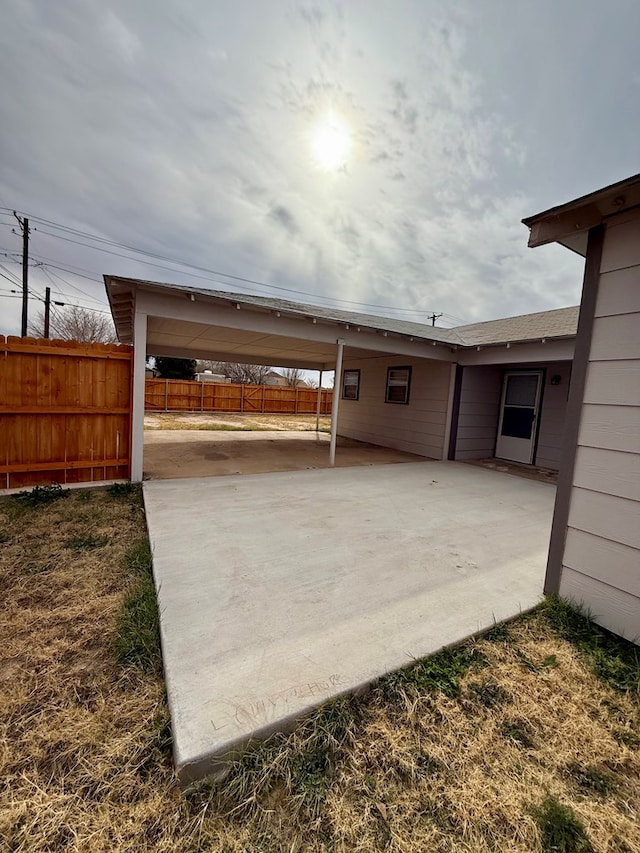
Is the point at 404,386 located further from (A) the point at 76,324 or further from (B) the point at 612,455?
(A) the point at 76,324

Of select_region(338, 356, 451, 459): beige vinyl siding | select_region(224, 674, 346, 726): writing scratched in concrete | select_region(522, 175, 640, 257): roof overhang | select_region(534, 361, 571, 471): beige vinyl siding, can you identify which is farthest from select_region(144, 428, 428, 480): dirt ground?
select_region(522, 175, 640, 257): roof overhang

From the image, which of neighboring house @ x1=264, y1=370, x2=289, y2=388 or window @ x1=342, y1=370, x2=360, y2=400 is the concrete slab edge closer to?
window @ x1=342, y1=370, x2=360, y2=400

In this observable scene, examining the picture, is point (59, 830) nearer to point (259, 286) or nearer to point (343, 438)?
point (343, 438)

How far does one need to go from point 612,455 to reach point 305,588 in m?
2.18

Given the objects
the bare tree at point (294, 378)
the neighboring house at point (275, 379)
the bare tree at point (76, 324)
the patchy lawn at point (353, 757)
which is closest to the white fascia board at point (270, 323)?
the patchy lawn at point (353, 757)

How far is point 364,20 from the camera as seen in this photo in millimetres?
5234

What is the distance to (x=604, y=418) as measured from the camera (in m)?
2.32

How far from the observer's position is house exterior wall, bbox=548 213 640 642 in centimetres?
218

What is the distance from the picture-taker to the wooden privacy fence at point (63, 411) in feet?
14.4

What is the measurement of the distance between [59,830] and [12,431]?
4580 mm

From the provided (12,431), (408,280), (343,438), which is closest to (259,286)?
(408,280)

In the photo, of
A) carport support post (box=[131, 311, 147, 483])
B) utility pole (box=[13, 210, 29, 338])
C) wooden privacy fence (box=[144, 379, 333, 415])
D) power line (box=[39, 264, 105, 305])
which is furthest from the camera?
power line (box=[39, 264, 105, 305])

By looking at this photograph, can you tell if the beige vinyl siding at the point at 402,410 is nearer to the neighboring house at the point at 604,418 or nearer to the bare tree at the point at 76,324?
the neighboring house at the point at 604,418

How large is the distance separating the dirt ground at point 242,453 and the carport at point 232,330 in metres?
0.81
